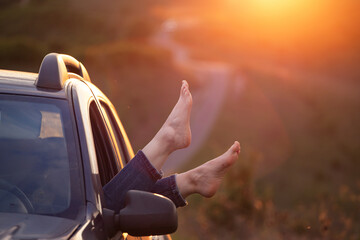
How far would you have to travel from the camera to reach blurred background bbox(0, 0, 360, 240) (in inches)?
348

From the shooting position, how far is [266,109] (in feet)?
147

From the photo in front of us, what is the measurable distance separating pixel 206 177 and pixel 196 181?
0.16 m

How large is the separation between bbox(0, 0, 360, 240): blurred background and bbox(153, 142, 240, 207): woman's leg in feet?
5.03

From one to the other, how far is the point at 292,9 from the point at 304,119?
3250cm

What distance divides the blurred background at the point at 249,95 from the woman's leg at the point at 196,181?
1533 mm

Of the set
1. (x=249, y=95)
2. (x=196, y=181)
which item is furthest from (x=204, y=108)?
(x=196, y=181)

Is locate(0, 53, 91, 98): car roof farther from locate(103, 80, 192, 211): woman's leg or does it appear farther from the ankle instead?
the ankle

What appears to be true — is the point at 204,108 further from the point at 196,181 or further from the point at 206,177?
the point at 196,181

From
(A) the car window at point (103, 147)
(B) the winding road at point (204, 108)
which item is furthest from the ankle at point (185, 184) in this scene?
(B) the winding road at point (204, 108)

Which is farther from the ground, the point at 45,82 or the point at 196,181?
the point at 45,82

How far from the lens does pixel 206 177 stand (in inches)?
147

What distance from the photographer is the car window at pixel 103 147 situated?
311 centimetres

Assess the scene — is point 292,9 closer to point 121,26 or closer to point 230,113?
point 121,26

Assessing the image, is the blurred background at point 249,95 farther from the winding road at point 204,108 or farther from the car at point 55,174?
the car at point 55,174
